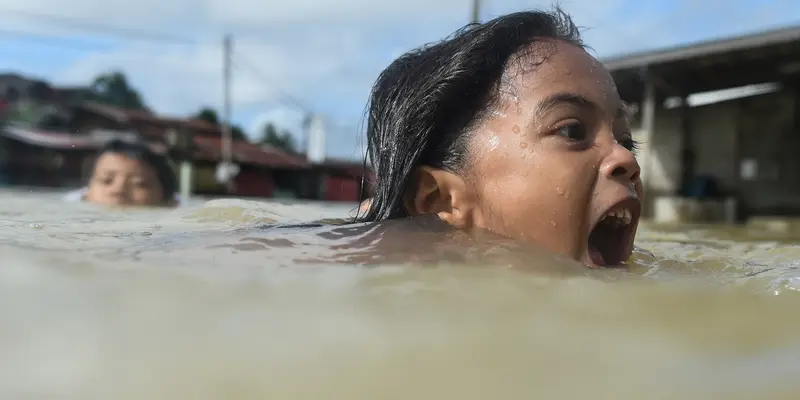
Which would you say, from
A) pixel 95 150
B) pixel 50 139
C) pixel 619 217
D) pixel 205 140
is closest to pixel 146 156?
pixel 619 217

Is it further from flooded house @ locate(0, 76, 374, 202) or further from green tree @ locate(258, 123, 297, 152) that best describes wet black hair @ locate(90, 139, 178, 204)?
green tree @ locate(258, 123, 297, 152)

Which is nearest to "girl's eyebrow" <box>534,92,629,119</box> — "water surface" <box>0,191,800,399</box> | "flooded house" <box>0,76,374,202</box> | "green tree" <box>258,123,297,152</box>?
"water surface" <box>0,191,800,399</box>

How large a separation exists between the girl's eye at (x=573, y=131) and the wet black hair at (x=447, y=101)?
0.73 feet

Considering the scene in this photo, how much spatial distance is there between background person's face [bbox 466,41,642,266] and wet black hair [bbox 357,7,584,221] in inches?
2.7

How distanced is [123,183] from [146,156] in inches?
23.5

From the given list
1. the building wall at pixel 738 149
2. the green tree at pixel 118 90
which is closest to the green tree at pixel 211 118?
the green tree at pixel 118 90

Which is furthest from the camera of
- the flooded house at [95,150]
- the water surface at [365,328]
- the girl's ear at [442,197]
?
the flooded house at [95,150]

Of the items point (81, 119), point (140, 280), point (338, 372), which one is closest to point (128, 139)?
point (140, 280)

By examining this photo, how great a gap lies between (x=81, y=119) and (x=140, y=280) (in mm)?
26965

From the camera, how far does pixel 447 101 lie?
200cm

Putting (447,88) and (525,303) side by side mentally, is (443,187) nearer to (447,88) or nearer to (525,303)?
(447,88)

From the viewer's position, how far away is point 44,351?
80cm

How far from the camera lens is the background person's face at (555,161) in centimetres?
175

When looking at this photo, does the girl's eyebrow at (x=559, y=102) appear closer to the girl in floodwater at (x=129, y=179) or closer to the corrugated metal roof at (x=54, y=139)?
the girl in floodwater at (x=129, y=179)
